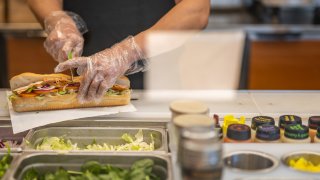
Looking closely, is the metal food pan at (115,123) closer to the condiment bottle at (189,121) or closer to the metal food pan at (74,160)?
the metal food pan at (74,160)

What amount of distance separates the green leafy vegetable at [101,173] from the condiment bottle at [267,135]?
317 millimetres

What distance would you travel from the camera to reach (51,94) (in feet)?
6.15

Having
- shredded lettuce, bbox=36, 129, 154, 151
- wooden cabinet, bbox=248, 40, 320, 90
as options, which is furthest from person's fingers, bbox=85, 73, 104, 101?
wooden cabinet, bbox=248, 40, 320, 90

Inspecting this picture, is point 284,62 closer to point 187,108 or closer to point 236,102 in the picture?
point 236,102

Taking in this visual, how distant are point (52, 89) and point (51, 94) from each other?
1.1 inches

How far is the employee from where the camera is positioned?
187 centimetres

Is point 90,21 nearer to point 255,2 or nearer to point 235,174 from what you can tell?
point 235,174

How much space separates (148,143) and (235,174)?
0.51m

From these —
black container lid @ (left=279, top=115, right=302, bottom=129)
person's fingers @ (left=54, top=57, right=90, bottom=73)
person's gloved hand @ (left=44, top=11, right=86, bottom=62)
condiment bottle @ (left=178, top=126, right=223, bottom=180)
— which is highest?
person's gloved hand @ (left=44, top=11, right=86, bottom=62)

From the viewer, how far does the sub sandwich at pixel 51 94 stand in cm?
185

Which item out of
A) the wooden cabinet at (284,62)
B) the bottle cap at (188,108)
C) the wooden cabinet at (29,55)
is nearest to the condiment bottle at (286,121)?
the bottle cap at (188,108)

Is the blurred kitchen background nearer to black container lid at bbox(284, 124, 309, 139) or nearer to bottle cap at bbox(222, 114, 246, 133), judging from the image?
bottle cap at bbox(222, 114, 246, 133)

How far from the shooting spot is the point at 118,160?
1474mm

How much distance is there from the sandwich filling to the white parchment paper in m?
0.06
